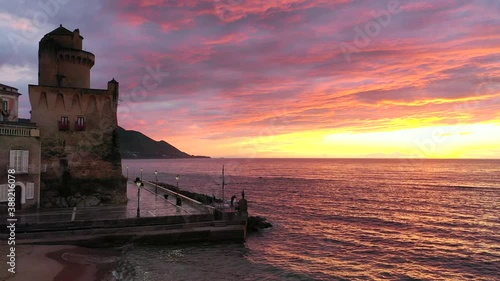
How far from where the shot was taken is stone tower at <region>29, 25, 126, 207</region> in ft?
117

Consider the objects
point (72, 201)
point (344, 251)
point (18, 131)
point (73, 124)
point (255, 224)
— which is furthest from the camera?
point (255, 224)

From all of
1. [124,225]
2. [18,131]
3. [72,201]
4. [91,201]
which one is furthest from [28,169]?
[124,225]

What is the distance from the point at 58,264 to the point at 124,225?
7064 millimetres

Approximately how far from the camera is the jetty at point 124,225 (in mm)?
27031

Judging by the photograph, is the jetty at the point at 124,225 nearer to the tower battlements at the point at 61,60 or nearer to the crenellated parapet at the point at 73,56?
the tower battlements at the point at 61,60

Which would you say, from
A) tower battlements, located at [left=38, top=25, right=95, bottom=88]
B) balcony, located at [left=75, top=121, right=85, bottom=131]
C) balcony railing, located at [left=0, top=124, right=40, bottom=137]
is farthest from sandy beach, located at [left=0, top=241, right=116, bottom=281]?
tower battlements, located at [left=38, top=25, right=95, bottom=88]

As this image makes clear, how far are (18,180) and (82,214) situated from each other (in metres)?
6.49

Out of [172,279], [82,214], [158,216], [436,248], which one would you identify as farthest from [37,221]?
[436,248]

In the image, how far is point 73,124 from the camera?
36.7m

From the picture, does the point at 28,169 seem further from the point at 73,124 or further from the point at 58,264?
the point at 58,264

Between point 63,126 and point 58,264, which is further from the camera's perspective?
point 63,126

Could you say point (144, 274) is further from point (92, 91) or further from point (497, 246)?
point (497, 246)

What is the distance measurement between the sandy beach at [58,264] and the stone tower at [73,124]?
1130 centimetres

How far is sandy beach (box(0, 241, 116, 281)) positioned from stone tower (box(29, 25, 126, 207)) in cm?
1130
